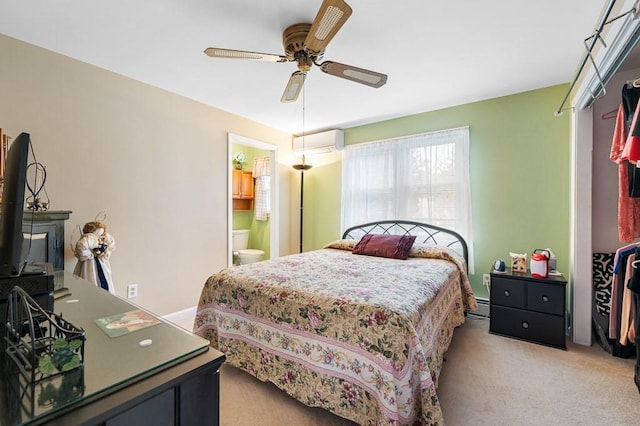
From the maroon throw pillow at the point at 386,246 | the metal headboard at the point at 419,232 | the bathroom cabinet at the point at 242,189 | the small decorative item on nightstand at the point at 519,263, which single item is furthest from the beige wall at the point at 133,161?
the small decorative item on nightstand at the point at 519,263

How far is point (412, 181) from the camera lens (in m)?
3.73

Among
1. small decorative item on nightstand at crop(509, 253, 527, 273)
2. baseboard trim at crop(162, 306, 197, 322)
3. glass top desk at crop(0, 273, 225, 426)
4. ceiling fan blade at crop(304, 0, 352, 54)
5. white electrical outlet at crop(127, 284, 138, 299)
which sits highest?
ceiling fan blade at crop(304, 0, 352, 54)

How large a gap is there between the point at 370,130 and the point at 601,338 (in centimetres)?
329

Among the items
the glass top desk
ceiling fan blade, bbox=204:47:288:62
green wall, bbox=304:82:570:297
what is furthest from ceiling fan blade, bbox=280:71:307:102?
green wall, bbox=304:82:570:297

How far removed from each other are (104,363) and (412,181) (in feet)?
11.8

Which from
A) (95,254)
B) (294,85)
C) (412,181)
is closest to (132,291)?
(95,254)

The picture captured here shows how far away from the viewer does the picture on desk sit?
806 mm

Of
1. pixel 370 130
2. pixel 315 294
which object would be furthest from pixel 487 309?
pixel 370 130

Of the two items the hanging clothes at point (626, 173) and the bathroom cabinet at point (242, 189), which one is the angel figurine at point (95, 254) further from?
the hanging clothes at point (626, 173)

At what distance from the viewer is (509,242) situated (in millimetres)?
3150

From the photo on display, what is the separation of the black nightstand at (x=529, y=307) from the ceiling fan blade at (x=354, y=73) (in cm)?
214

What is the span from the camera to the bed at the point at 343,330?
1399 millimetres

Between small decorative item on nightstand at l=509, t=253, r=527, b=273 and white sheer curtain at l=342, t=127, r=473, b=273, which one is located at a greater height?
white sheer curtain at l=342, t=127, r=473, b=273

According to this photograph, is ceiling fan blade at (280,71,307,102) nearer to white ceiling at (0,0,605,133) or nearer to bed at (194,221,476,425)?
white ceiling at (0,0,605,133)
